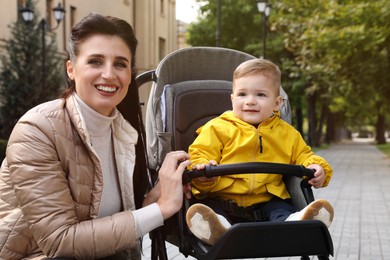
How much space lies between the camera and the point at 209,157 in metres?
3.40

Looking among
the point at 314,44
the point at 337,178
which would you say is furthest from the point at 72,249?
the point at 314,44

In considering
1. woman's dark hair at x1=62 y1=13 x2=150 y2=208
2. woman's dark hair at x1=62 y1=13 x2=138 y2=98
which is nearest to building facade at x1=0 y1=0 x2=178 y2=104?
woman's dark hair at x1=62 y1=13 x2=150 y2=208

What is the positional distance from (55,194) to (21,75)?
20.0 meters

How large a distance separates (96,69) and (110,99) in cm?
13

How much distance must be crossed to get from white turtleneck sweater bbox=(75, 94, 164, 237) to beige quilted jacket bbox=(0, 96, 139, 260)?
0.07 meters

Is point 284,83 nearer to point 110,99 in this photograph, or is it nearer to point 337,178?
point 337,178

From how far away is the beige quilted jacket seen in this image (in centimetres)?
239

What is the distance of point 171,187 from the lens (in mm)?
2670

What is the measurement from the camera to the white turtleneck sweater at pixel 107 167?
2574 mm

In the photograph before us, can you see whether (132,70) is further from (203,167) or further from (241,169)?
(241,169)

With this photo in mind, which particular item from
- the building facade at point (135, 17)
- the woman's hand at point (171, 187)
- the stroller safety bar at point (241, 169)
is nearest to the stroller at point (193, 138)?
the stroller safety bar at point (241, 169)

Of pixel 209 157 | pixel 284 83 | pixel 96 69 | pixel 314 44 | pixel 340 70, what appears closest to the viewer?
pixel 96 69

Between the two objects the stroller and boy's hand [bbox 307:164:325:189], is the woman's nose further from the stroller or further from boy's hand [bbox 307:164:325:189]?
boy's hand [bbox 307:164:325:189]

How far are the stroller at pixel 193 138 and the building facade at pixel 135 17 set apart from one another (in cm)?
1808
